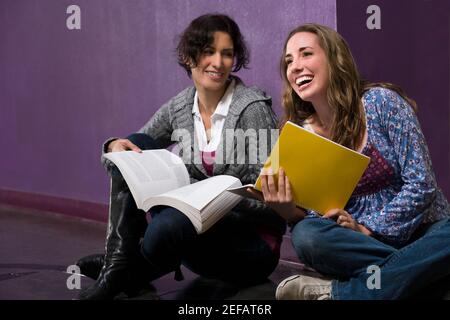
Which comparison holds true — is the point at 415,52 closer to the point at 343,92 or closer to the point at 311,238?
the point at 343,92

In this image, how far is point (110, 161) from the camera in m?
1.80

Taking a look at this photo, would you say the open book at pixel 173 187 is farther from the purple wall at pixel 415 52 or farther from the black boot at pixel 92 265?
the purple wall at pixel 415 52

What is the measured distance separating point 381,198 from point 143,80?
158 cm

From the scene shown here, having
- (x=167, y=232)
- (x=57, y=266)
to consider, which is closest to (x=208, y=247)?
(x=167, y=232)

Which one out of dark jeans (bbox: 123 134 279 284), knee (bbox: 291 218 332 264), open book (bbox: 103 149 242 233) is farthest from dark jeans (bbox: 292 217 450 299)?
dark jeans (bbox: 123 134 279 284)

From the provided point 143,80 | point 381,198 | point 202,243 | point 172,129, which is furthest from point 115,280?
point 143,80

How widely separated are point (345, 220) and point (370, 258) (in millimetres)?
103

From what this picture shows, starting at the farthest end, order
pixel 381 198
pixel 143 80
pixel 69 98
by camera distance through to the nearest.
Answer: pixel 69 98
pixel 143 80
pixel 381 198

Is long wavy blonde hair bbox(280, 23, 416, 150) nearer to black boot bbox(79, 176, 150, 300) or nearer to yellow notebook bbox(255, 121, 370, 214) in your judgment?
yellow notebook bbox(255, 121, 370, 214)

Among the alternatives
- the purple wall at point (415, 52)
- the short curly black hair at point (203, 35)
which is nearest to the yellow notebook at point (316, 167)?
the short curly black hair at point (203, 35)

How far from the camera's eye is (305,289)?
5.05ft
